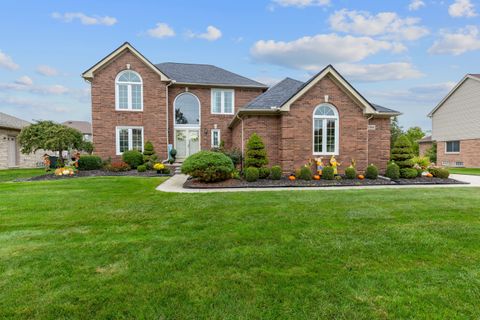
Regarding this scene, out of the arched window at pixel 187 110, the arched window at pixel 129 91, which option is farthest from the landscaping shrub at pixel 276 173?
the arched window at pixel 129 91

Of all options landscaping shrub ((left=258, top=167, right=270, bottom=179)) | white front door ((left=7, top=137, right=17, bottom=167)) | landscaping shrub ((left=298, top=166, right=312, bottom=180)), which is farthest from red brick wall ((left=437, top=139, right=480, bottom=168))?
white front door ((left=7, top=137, right=17, bottom=167))

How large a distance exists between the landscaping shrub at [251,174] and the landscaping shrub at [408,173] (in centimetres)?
746

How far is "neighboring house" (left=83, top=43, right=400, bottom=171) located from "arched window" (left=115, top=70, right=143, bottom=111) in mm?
63

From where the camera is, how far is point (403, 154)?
43.1 feet

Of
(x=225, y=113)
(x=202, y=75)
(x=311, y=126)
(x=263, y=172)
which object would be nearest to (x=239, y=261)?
(x=263, y=172)

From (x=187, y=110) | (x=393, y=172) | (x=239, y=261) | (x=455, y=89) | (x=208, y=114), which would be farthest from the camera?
(x=455, y=89)

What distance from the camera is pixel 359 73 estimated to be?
96.1 ft

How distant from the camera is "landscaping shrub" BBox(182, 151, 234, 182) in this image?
10.9m

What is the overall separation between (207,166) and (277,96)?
6.41 metres

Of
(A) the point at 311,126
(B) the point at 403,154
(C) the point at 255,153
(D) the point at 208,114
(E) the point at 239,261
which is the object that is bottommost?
(E) the point at 239,261

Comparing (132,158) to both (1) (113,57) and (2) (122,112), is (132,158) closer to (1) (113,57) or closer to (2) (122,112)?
(2) (122,112)

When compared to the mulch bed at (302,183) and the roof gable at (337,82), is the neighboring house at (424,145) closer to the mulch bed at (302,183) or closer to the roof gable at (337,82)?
the mulch bed at (302,183)

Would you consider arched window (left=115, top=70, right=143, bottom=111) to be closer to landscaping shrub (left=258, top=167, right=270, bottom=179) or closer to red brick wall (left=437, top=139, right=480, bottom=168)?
landscaping shrub (left=258, top=167, right=270, bottom=179)

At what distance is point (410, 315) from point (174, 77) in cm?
1974
